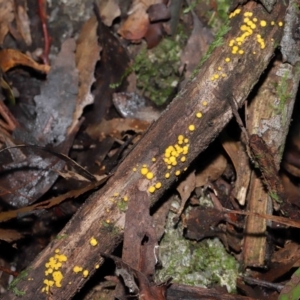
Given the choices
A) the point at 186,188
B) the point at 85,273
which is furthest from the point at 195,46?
the point at 85,273

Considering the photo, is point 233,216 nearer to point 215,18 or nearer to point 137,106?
point 137,106

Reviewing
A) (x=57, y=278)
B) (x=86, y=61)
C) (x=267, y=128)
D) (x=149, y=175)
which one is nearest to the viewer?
(x=57, y=278)

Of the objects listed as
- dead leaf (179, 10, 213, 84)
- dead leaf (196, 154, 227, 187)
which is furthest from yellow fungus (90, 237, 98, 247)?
dead leaf (179, 10, 213, 84)

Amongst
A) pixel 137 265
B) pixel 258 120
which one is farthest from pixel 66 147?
pixel 258 120

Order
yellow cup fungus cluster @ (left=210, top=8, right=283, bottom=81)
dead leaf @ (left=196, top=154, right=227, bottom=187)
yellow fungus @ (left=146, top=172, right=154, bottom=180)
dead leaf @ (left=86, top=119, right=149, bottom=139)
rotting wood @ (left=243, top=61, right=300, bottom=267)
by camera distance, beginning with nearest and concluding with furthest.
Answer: yellow fungus @ (left=146, top=172, right=154, bottom=180)
yellow cup fungus cluster @ (left=210, top=8, right=283, bottom=81)
rotting wood @ (left=243, top=61, right=300, bottom=267)
dead leaf @ (left=196, top=154, right=227, bottom=187)
dead leaf @ (left=86, top=119, right=149, bottom=139)

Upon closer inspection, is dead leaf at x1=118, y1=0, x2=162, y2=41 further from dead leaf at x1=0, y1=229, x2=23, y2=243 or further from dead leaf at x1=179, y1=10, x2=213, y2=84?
dead leaf at x1=0, y1=229, x2=23, y2=243

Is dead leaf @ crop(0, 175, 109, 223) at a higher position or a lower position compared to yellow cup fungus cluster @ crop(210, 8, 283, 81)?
lower

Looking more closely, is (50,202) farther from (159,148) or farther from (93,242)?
(159,148)
